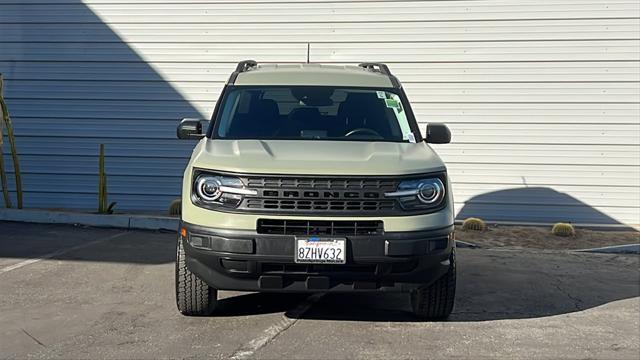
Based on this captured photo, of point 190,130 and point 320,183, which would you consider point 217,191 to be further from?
point 190,130

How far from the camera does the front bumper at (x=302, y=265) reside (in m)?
4.66

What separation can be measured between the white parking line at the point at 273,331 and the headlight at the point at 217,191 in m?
0.90

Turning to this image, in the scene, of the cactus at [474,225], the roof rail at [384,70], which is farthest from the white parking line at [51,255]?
the cactus at [474,225]

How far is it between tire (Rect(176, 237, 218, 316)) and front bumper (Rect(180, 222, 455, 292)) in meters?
0.28

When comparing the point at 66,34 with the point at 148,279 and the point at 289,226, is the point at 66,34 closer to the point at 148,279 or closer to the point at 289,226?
the point at 148,279

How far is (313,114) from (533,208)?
202 inches

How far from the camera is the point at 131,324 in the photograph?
17.0ft

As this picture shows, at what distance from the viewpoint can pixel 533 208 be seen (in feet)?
32.8

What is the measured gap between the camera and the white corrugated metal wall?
9.86 m

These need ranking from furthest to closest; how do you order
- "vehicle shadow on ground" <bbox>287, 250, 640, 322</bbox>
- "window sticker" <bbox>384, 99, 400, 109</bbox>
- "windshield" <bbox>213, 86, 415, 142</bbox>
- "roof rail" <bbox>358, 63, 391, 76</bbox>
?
"roof rail" <bbox>358, 63, 391, 76</bbox>, "window sticker" <bbox>384, 99, 400, 109</bbox>, "windshield" <bbox>213, 86, 415, 142</bbox>, "vehicle shadow on ground" <bbox>287, 250, 640, 322</bbox>

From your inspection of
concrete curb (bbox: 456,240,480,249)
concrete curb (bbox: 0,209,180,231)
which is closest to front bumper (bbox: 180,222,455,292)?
concrete curb (bbox: 456,240,480,249)

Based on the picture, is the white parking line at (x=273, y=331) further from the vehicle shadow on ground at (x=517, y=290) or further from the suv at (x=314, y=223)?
the suv at (x=314, y=223)

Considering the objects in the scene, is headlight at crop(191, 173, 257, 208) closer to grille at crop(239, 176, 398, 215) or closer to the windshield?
grille at crop(239, 176, 398, 215)

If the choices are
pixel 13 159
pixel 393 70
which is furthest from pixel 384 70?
pixel 13 159
